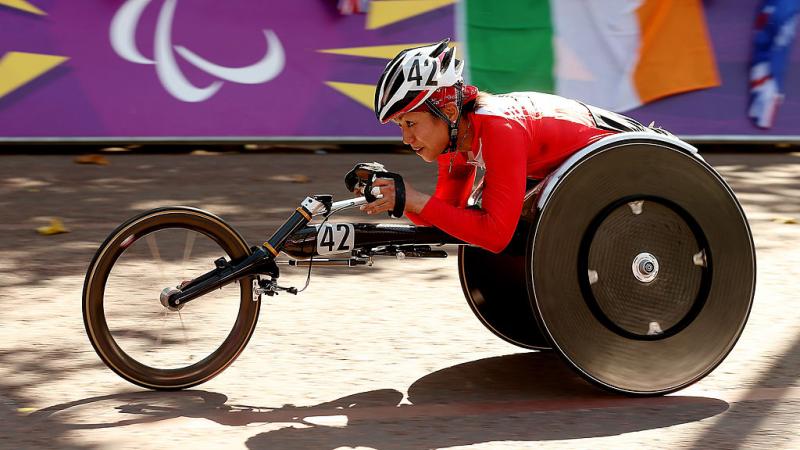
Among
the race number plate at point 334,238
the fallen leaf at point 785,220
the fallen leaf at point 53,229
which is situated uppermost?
the race number plate at point 334,238

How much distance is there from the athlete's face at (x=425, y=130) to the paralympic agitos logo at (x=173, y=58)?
610 cm

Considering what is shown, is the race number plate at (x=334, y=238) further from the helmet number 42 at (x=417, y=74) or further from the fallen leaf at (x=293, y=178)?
the fallen leaf at (x=293, y=178)

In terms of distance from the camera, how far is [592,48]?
11.5 meters

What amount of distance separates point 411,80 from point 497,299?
128 centimetres

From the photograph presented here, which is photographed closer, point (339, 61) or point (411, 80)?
point (411, 80)

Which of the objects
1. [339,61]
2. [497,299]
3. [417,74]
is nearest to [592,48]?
[339,61]

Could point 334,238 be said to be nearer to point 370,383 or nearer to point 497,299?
point 370,383

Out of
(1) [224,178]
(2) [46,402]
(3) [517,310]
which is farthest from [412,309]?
(1) [224,178]

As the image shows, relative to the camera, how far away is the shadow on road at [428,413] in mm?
4855

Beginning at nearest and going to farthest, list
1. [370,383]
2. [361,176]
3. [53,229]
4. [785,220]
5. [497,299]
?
[361,176] → [370,383] → [497,299] → [53,229] → [785,220]

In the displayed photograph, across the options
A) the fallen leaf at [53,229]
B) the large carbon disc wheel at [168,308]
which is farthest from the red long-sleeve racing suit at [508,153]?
the fallen leaf at [53,229]

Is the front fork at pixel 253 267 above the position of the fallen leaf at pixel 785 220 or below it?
above

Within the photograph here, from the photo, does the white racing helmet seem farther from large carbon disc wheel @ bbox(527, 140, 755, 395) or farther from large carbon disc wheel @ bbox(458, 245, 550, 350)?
large carbon disc wheel @ bbox(458, 245, 550, 350)

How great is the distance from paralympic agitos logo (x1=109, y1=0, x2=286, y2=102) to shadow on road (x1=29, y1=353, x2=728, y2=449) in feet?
20.1
